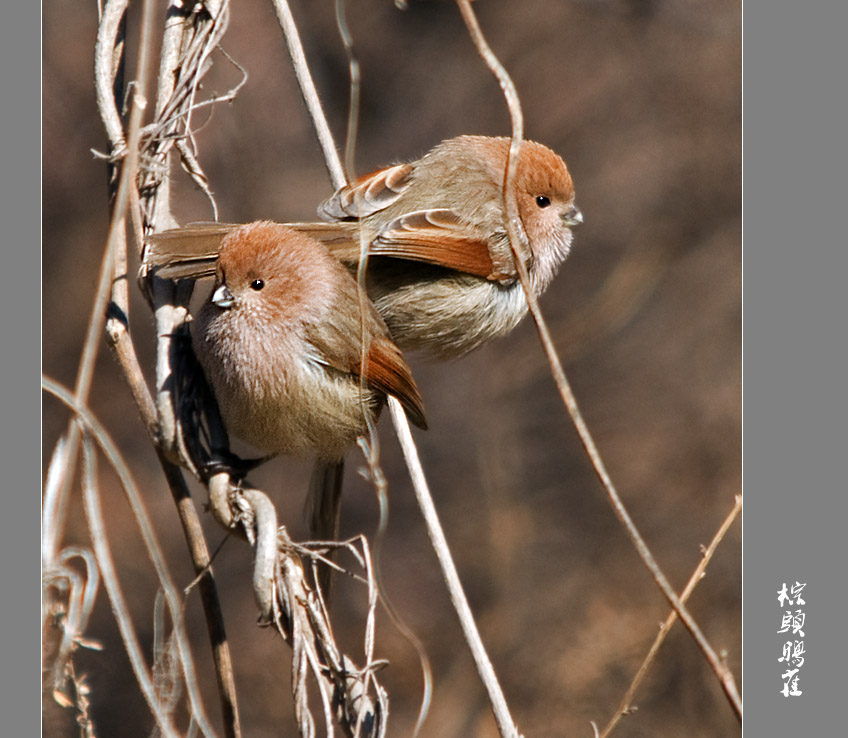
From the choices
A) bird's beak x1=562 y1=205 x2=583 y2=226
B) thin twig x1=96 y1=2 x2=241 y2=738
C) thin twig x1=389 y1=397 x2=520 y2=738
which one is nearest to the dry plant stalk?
thin twig x1=96 y1=2 x2=241 y2=738

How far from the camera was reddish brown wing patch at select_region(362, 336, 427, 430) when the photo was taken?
3.19 m

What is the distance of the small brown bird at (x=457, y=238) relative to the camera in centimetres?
381

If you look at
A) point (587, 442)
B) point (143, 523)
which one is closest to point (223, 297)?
point (143, 523)

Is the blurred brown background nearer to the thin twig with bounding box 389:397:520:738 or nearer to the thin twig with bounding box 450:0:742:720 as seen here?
the thin twig with bounding box 389:397:520:738

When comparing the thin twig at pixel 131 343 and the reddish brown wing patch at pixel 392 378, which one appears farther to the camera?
the reddish brown wing patch at pixel 392 378

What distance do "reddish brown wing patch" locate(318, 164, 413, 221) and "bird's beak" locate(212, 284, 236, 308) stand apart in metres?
0.63

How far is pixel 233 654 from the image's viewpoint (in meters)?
6.25

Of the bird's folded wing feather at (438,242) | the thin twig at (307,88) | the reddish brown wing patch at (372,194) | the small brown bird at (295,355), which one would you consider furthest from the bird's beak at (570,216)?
the thin twig at (307,88)

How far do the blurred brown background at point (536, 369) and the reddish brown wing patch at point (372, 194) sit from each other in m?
2.09

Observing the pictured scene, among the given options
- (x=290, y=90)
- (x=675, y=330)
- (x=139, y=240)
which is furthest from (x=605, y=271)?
(x=139, y=240)

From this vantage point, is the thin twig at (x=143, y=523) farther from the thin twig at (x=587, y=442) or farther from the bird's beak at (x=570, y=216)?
the bird's beak at (x=570, y=216)

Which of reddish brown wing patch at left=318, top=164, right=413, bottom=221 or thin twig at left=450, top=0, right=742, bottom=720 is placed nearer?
thin twig at left=450, top=0, right=742, bottom=720

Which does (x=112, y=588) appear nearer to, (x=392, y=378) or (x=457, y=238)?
(x=392, y=378)

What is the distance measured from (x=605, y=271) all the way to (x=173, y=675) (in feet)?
15.6
